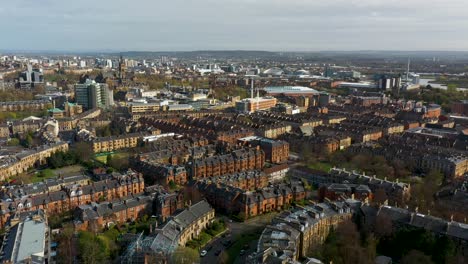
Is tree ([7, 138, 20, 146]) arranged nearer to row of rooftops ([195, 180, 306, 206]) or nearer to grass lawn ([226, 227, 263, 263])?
row of rooftops ([195, 180, 306, 206])

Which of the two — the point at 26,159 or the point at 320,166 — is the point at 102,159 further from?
the point at 320,166

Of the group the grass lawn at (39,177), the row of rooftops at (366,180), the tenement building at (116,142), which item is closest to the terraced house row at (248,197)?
the row of rooftops at (366,180)

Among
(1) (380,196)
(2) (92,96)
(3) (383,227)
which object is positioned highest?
(2) (92,96)

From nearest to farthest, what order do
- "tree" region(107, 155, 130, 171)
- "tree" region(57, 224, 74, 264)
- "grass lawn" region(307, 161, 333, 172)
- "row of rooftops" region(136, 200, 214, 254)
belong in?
1. "tree" region(57, 224, 74, 264)
2. "row of rooftops" region(136, 200, 214, 254)
3. "tree" region(107, 155, 130, 171)
4. "grass lawn" region(307, 161, 333, 172)

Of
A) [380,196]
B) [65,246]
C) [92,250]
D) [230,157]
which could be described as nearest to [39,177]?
[230,157]

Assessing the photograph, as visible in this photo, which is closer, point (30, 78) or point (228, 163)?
point (228, 163)

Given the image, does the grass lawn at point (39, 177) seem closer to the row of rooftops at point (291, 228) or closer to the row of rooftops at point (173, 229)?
the row of rooftops at point (173, 229)

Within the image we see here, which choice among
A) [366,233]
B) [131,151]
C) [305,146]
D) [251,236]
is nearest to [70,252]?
[251,236]

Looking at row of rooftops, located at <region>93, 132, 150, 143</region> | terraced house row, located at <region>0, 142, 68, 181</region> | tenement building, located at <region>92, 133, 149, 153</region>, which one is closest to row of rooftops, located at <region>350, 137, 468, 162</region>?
row of rooftops, located at <region>93, 132, 150, 143</region>
